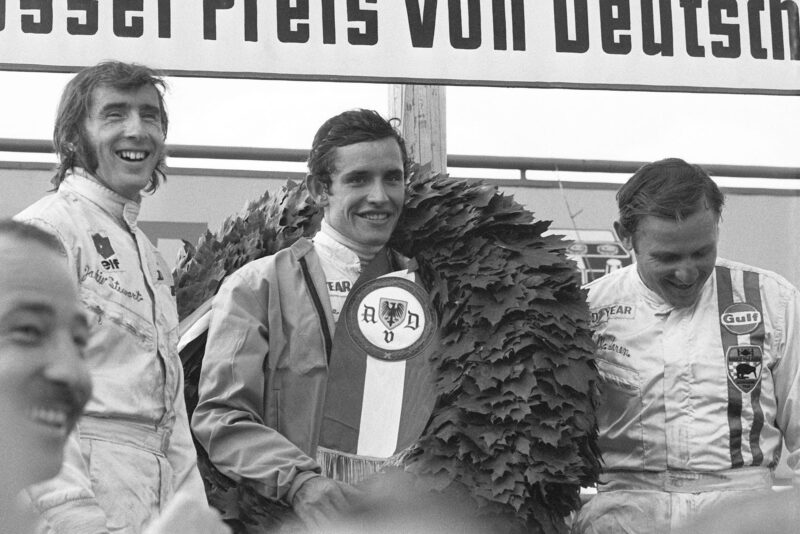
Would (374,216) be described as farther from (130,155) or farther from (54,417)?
(54,417)

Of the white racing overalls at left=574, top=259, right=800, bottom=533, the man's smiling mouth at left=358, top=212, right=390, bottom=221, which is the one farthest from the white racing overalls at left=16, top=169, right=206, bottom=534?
the white racing overalls at left=574, top=259, right=800, bottom=533

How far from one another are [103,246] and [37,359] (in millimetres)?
2050

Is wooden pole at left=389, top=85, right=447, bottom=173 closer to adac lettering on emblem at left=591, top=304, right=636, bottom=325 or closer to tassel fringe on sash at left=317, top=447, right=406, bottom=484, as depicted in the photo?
adac lettering on emblem at left=591, top=304, right=636, bottom=325

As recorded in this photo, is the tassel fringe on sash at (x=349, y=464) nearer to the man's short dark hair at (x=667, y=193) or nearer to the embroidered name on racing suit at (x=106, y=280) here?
the embroidered name on racing suit at (x=106, y=280)

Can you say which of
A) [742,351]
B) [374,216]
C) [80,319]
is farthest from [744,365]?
[80,319]

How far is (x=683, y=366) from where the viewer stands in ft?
13.3

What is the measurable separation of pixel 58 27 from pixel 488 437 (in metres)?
1.51

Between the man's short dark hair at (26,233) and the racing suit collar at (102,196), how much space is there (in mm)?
1943

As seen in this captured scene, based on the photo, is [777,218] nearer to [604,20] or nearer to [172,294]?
[604,20]

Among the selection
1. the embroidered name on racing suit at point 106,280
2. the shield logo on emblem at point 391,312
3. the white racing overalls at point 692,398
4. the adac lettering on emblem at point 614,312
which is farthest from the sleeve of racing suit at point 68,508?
the adac lettering on emblem at point 614,312

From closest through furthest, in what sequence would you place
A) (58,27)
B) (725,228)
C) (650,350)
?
(58,27) → (650,350) → (725,228)

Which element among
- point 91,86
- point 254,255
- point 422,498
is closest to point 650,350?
point 254,255

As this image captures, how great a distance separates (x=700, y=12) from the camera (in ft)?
12.4

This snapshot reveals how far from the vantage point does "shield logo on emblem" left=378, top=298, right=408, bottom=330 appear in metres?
3.84
